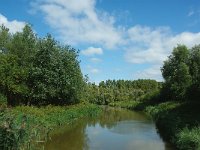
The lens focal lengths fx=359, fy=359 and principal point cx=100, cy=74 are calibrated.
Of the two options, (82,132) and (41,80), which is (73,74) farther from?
(82,132)

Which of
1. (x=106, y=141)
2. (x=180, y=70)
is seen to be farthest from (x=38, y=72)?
(x=180, y=70)

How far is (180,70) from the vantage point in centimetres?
5662

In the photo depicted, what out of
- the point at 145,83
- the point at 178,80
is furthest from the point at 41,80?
the point at 145,83

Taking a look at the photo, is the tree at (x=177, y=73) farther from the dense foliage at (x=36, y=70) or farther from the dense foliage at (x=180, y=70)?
the dense foliage at (x=36, y=70)

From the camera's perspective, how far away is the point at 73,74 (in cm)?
4144

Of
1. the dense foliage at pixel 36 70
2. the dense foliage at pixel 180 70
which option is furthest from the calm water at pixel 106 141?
the dense foliage at pixel 180 70

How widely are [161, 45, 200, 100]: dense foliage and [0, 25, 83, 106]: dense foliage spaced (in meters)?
19.0

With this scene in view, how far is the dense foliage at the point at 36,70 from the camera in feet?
125

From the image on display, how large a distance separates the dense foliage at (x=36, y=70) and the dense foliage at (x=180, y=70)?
19.0m

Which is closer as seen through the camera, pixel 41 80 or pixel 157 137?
pixel 157 137

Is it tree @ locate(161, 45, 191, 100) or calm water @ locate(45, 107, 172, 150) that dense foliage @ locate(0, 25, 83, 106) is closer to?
calm water @ locate(45, 107, 172, 150)

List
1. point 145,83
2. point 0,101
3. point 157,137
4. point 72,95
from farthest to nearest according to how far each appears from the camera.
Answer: point 145,83 < point 72,95 < point 0,101 < point 157,137

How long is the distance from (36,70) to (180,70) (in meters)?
26.2

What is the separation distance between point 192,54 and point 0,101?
32.7 metres
